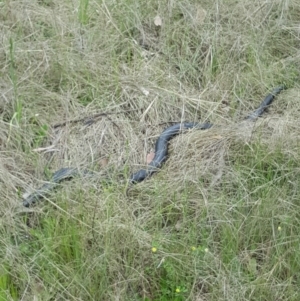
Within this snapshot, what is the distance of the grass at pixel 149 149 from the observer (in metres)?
2.42

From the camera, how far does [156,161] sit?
3.01 metres

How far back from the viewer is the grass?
7.95ft

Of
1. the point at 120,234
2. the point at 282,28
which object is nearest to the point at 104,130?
the point at 120,234

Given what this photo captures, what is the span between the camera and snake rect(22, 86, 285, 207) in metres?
2.72

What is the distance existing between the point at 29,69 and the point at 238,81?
1.11 metres

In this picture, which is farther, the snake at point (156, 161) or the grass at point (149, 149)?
the snake at point (156, 161)

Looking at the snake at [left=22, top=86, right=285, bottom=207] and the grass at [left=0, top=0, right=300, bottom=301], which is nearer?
the grass at [left=0, top=0, right=300, bottom=301]

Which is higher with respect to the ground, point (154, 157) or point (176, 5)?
point (176, 5)

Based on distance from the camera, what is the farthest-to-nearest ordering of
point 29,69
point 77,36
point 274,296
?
point 77,36 → point 29,69 → point 274,296

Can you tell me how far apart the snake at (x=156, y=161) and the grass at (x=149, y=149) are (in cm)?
4

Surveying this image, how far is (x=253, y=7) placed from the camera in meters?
3.99

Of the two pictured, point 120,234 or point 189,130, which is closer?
point 120,234

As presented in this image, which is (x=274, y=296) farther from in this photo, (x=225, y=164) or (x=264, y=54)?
(x=264, y=54)

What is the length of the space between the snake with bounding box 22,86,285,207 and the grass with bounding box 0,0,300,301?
0.04m
